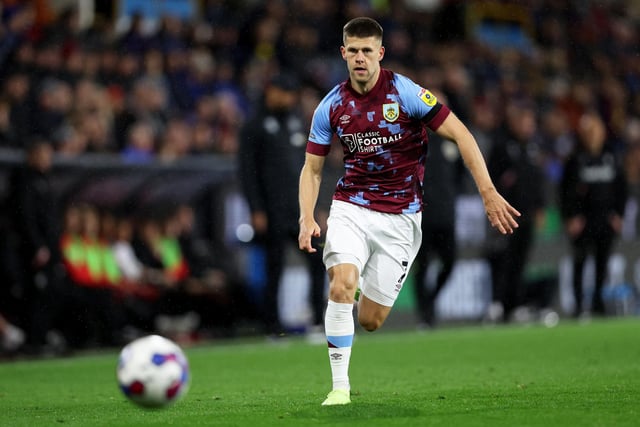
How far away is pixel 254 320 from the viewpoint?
47.1 feet

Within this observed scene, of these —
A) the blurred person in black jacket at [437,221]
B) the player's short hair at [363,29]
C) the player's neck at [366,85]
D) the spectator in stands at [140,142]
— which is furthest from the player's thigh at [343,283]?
the spectator in stands at [140,142]

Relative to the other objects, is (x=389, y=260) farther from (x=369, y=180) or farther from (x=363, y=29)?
(x=363, y=29)

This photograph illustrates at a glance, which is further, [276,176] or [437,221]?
[437,221]

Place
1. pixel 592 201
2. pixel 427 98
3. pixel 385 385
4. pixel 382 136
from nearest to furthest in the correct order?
pixel 427 98
pixel 382 136
pixel 385 385
pixel 592 201

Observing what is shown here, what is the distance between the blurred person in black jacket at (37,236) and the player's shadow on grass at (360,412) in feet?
20.6

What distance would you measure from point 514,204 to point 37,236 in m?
6.53

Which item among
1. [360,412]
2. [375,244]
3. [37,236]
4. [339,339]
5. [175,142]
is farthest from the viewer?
[175,142]

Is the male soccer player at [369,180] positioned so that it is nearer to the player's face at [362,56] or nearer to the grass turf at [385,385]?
the player's face at [362,56]

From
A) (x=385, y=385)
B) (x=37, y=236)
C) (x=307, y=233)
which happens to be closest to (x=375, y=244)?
(x=307, y=233)

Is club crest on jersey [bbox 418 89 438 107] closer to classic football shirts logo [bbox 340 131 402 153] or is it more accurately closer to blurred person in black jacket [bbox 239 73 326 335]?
classic football shirts logo [bbox 340 131 402 153]

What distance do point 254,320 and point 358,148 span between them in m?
7.26

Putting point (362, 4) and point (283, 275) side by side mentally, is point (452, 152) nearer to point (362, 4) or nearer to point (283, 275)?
point (283, 275)

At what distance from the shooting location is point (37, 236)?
40.6ft

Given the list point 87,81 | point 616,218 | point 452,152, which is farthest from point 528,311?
point 87,81
